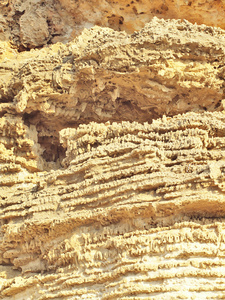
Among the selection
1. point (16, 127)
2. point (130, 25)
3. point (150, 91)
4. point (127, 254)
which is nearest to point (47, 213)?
point (127, 254)

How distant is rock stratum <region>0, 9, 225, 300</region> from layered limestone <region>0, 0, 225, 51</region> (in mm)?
789

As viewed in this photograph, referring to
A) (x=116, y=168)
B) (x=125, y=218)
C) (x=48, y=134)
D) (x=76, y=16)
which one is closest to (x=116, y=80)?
(x=48, y=134)

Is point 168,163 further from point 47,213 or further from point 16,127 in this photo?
point 16,127

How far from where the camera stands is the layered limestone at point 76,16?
309 inches

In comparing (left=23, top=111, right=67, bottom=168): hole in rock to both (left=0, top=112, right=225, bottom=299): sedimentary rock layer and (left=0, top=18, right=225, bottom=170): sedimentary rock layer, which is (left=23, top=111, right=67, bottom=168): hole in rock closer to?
(left=0, top=18, right=225, bottom=170): sedimentary rock layer

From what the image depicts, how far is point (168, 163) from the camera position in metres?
4.98

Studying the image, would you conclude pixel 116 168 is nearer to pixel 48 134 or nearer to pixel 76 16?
pixel 48 134

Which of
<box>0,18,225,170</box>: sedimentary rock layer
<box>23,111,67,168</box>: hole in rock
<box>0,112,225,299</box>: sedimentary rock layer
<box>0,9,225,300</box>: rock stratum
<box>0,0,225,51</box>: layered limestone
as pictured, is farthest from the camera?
<box>0,0,225,51</box>: layered limestone

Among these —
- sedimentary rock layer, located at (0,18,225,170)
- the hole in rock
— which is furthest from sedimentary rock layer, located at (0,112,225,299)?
the hole in rock

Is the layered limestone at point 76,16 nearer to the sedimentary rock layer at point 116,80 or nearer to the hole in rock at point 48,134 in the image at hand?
the sedimentary rock layer at point 116,80

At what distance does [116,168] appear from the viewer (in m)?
5.06

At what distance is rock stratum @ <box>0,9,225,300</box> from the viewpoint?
14.4 feet

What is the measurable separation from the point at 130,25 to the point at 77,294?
4994 millimetres

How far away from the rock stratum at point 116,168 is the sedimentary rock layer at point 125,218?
0.01 meters
